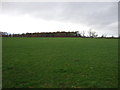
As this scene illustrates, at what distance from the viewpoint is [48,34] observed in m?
138

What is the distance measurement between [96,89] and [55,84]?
1944mm

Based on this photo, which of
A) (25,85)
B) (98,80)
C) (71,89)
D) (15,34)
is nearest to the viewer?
(71,89)

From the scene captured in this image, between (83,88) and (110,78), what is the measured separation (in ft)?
7.85

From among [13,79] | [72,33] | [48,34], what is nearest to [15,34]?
[48,34]

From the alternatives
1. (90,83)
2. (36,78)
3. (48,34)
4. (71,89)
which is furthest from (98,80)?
(48,34)

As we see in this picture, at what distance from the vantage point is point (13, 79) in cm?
709

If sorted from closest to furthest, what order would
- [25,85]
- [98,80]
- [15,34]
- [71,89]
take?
1. [71,89]
2. [25,85]
3. [98,80]
4. [15,34]

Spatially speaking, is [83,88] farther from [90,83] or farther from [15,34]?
[15,34]

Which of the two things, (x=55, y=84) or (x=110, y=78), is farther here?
(x=110, y=78)

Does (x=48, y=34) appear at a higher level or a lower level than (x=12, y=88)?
higher

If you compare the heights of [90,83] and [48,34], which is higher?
[48,34]

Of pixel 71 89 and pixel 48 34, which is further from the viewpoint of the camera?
pixel 48 34

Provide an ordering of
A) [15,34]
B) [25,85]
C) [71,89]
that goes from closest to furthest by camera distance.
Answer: [71,89], [25,85], [15,34]

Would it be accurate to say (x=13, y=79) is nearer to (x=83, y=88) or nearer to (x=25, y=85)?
(x=25, y=85)
